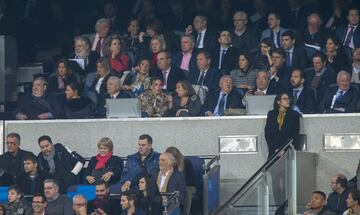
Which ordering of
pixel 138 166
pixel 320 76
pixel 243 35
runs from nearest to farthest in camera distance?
pixel 138 166 → pixel 320 76 → pixel 243 35

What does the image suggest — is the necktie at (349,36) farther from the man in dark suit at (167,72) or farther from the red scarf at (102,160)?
the red scarf at (102,160)

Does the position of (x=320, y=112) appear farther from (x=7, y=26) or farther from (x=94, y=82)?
(x=7, y=26)

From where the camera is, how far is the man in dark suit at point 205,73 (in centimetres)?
2425

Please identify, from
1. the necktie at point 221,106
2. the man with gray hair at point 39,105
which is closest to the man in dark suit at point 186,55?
the necktie at point 221,106

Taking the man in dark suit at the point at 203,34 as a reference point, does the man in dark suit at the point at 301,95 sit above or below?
below

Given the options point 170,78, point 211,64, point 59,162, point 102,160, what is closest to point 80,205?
point 102,160

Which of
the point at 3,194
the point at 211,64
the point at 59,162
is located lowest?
the point at 3,194

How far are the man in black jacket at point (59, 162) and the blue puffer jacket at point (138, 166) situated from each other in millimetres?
761

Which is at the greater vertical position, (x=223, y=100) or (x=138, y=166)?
(x=223, y=100)

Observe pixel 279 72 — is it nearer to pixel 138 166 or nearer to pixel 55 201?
pixel 138 166

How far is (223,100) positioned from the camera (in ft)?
78.2

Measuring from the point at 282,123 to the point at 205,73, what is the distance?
1908mm

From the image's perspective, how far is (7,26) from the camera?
27.1m

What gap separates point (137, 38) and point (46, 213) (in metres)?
4.59
